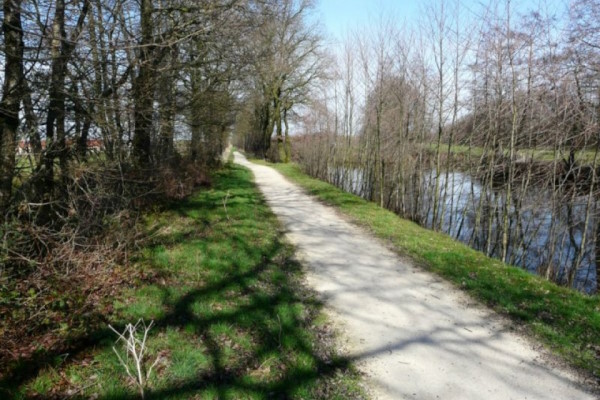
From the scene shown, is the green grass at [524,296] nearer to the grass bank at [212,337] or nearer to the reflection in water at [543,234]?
the grass bank at [212,337]

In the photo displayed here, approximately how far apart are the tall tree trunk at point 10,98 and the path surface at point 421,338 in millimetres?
4473

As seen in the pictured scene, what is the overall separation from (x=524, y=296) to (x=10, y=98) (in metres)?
7.56

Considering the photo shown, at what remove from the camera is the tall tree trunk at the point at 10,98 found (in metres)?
4.59

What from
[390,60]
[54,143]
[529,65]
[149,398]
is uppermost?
[390,60]

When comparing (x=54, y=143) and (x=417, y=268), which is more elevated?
(x=54, y=143)

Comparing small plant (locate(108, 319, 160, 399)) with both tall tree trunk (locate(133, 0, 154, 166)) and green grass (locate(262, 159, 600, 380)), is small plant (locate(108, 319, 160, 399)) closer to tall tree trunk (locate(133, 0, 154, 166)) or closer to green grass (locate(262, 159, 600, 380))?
green grass (locate(262, 159, 600, 380))

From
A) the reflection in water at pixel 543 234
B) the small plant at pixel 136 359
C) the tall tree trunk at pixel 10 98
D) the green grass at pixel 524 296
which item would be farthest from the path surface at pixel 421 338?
the reflection in water at pixel 543 234

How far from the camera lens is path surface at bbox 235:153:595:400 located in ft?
10.8

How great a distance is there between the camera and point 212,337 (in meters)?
4.04

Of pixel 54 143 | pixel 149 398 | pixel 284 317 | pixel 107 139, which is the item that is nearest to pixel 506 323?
pixel 284 317

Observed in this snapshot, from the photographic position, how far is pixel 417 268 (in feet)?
20.9

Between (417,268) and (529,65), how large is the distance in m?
6.75

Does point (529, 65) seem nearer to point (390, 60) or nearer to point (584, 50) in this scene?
point (584, 50)

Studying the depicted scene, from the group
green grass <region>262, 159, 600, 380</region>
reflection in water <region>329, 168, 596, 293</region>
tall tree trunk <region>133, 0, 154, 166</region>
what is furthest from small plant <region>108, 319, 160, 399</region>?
reflection in water <region>329, 168, 596, 293</region>
